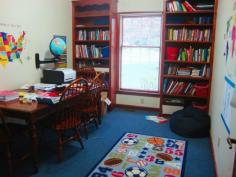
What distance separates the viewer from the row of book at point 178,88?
13.2 feet

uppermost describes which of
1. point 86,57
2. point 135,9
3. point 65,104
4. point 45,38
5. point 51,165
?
point 135,9

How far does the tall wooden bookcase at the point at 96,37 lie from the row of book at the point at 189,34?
1140 mm

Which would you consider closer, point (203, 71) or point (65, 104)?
point (65, 104)

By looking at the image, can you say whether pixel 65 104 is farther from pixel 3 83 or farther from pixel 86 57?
pixel 86 57

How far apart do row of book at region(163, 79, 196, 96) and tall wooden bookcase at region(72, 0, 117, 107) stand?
43.3 inches

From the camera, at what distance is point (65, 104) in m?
2.62

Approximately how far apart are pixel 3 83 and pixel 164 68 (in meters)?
2.71

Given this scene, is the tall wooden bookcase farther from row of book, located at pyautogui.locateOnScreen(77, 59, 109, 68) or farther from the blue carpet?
the blue carpet

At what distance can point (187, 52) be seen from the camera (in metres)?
3.94

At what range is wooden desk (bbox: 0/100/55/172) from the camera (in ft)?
7.19

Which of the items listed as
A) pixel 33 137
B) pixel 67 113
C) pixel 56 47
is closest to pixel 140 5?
pixel 56 47

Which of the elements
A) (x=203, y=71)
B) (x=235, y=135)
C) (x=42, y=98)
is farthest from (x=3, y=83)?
(x=203, y=71)

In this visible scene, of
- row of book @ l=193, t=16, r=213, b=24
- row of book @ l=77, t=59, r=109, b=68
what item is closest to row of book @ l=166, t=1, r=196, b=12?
row of book @ l=193, t=16, r=213, b=24

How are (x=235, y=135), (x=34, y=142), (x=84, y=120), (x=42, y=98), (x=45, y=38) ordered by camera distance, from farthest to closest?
(x=45, y=38)
(x=84, y=120)
(x=42, y=98)
(x=34, y=142)
(x=235, y=135)
